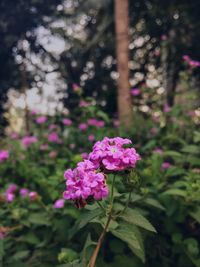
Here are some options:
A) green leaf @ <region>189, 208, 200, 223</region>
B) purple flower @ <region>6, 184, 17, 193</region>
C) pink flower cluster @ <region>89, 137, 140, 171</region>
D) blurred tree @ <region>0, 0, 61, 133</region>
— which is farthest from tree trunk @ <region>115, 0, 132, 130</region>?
pink flower cluster @ <region>89, 137, 140, 171</region>

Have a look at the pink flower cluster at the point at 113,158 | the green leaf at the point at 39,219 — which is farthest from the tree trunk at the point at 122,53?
the pink flower cluster at the point at 113,158

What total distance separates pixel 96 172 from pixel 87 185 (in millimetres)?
99

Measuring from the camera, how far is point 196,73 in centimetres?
995

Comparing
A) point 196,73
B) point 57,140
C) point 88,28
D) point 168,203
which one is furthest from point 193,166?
point 88,28

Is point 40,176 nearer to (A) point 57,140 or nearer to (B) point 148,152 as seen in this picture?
(B) point 148,152

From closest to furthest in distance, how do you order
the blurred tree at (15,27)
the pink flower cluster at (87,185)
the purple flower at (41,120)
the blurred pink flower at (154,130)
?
the pink flower cluster at (87,185) → the blurred pink flower at (154,130) → the purple flower at (41,120) → the blurred tree at (15,27)

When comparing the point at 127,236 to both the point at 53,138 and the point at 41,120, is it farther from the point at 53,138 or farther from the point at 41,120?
the point at 41,120

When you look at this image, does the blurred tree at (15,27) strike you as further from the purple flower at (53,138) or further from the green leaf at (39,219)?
the green leaf at (39,219)

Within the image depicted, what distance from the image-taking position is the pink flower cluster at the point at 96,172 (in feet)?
5.36

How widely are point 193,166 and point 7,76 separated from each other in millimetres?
9858

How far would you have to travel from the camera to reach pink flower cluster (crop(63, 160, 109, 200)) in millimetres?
1620

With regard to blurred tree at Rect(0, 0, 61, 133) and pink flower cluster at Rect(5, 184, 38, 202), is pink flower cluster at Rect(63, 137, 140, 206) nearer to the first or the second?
pink flower cluster at Rect(5, 184, 38, 202)

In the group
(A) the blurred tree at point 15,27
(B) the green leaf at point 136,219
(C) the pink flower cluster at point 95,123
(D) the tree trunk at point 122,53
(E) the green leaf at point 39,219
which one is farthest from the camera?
(A) the blurred tree at point 15,27

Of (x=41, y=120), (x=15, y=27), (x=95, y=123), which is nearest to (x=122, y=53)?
(x=41, y=120)
